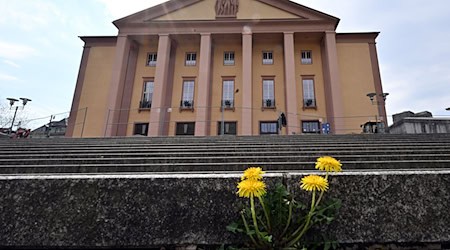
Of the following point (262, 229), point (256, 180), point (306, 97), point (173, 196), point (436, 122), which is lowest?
point (262, 229)

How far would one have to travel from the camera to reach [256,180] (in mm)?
1141

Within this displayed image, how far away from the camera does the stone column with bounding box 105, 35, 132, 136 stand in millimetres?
18094

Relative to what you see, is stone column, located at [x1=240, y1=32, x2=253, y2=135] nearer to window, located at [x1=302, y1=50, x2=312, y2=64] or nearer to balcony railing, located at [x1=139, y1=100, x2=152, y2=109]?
window, located at [x1=302, y1=50, x2=312, y2=64]

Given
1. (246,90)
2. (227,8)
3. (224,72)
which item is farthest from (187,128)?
(227,8)

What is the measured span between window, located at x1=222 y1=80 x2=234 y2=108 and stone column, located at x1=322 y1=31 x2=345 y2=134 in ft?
26.4

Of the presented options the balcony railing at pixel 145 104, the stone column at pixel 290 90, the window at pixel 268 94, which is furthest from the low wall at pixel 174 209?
the balcony railing at pixel 145 104

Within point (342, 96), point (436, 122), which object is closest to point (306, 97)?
point (342, 96)

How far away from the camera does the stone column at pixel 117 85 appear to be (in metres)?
18.1

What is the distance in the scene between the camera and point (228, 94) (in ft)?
66.1

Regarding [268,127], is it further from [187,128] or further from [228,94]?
[187,128]

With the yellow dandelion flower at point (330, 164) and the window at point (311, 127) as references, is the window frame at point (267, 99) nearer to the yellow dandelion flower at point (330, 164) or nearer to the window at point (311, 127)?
the window at point (311, 127)

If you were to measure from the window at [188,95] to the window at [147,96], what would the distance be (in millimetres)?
2966

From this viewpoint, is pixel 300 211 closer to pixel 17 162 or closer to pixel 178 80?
pixel 17 162

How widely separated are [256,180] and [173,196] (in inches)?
20.5
